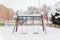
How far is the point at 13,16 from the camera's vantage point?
5398 mm

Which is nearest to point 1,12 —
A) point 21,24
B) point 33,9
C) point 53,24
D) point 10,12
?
point 10,12

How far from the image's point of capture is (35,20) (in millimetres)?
5375

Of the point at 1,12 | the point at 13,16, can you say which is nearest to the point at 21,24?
the point at 13,16

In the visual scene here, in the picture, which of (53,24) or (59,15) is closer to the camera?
(59,15)

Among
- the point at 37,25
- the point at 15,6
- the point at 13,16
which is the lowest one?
the point at 37,25

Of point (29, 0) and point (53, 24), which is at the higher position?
point (29, 0)

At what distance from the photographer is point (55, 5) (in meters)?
5.27

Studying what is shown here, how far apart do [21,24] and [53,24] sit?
4.33ft

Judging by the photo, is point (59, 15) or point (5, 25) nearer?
point (59, 15)

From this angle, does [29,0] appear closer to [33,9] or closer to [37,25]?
[33,9]

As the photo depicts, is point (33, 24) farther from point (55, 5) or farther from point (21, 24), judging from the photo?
point (55, 5)

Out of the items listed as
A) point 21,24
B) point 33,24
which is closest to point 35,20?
point 33,24

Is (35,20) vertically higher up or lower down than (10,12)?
lower down

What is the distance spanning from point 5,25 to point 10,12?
649 millimetres
